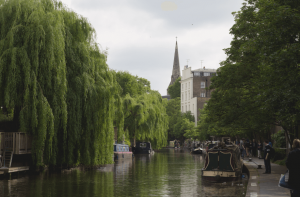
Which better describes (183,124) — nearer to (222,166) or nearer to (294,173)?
(222,166)

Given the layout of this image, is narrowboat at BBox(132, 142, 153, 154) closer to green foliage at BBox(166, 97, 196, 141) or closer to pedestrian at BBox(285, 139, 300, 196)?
green foliage at BBox(166, 97, 196, 141)

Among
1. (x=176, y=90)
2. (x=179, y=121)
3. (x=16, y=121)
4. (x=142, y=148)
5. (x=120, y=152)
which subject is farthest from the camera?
(x=176, y=90)

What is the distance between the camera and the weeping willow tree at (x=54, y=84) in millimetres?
22594

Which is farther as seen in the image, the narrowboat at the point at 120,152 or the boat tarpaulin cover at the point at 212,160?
the narrowboat at the point at 120,152

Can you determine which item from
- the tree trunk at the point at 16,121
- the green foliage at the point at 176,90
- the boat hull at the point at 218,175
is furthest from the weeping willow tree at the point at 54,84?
the green foliage at the point at 176,90

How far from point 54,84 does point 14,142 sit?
4.20 metres

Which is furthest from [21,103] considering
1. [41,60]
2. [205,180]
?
[205,180]

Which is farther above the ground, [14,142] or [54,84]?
[54,84]

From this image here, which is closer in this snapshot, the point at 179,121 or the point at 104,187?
the point at 104,187

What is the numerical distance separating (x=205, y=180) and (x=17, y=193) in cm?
1028

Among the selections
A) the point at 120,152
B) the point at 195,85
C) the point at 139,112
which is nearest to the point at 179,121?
the point at 195,85

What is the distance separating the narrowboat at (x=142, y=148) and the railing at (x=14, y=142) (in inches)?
1534

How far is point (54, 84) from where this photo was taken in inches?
938

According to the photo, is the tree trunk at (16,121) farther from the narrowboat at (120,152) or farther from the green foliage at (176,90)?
the green foliage at (176,90)
